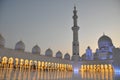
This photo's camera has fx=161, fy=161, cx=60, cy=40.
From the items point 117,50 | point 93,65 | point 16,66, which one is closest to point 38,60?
point 16,66

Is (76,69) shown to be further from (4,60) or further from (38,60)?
(4,60)

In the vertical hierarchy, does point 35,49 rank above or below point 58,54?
above

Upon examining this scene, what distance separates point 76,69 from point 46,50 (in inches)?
286

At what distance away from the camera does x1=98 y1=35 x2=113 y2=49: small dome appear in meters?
33.6

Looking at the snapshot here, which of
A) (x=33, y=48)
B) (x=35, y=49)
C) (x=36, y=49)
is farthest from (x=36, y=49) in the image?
(x=33, y=48)

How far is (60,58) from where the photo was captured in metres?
30.3

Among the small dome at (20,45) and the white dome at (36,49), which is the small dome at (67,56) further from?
the small dome at (20,45)

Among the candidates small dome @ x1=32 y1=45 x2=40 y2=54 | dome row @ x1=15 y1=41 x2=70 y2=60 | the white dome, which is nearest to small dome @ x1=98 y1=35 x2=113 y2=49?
dome row @ x1=15 y1=41 x2=70 y2=60

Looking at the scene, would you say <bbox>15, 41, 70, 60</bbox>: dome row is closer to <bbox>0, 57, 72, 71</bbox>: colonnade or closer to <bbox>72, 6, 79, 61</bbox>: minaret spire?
<bbox>0, 57, 72, 71</bbox>: colonnade

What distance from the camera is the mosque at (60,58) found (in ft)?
72.0

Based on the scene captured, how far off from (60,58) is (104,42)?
10.5 m

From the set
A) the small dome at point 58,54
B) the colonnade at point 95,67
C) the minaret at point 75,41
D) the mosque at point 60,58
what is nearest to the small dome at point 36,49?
the mosque at point 60,58

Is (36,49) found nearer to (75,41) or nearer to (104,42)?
(75,41)

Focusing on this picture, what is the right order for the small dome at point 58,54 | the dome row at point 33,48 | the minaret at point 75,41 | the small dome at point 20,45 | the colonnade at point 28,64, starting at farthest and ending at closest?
the small dome at point 58,54
the minaret at point 75,41
the small dome at point 20,45
the dome row at point 33,48
the colonnade at point 28,64
